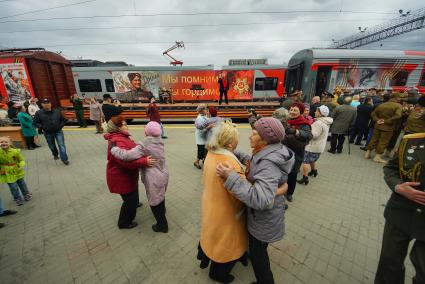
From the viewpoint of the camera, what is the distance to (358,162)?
5516mm

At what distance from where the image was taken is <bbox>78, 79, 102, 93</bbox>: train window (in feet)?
43.5

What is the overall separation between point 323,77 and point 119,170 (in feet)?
33.2

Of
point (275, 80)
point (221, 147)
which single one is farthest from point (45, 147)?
point (275, 80)

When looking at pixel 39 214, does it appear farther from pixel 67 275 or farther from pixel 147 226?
pixel 147 226

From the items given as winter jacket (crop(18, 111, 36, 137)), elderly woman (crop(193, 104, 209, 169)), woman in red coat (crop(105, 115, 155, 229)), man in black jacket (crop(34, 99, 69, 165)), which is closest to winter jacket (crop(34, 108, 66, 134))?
man in black jacket (crop(34, 99, 69, 165))

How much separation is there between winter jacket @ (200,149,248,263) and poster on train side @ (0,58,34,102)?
41.9 feet

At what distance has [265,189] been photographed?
143 cm

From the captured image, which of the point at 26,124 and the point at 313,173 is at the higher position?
the point at 26,124

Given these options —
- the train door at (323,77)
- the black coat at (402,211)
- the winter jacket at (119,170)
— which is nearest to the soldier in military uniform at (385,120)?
the train door at (323,77)

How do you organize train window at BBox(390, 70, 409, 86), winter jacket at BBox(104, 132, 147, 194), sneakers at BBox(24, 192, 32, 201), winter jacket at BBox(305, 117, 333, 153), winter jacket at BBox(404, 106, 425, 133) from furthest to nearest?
train window at BBox(390, 70, 409, 86) → winter jacket at BBox(404, 106, 425, 133) → winter jacket at BBox(305, 117, 333, 153) → sneakers at BBox(24, 192, 32, 201) → winter jacket at BBox(104, 132, 147, 194)

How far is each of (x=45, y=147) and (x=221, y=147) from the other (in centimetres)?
851

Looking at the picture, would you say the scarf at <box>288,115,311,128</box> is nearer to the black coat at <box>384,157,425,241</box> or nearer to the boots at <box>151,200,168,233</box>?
the black coat at <box>384,157,425,241</box>

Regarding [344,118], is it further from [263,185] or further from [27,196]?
[27,196]

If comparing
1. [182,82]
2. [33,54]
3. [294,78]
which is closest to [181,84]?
[182,82]
